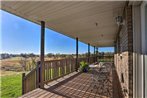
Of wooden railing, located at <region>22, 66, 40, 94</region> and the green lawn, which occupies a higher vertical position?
wooden railing, located at <region>22, 66, 40, 94</region>

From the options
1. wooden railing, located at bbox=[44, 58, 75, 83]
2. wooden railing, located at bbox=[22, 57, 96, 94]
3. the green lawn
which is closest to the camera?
wooden railing, located at bbox=[22, 57, 96, 94]

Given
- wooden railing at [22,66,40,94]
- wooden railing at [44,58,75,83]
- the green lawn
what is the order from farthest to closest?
wooden railing at [44,58,75,83], the green lawn, wooden railing at [22,66,40,94]

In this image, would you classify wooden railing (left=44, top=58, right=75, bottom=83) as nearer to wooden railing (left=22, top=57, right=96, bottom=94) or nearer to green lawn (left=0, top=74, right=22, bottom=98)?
wooden railing (left=22, top=57, right=96, bottom=94)

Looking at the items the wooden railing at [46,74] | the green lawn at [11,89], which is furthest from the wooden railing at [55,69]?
the green lawn at [11,89]

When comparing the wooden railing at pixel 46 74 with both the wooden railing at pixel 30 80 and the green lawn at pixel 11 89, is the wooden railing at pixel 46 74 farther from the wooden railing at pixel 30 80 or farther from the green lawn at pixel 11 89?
the green lawn at pixel 11 89

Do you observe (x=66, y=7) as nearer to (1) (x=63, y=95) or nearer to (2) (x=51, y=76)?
(1) (x=63, y=95)

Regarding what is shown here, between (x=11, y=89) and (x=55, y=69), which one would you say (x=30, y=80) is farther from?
(x=55, y=69)

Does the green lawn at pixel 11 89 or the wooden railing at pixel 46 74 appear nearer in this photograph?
the wooden railing at pixel 46 74

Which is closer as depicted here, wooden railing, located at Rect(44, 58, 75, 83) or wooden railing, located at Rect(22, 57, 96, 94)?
wooden railing, located at Rect(22, 57, 96, 94)

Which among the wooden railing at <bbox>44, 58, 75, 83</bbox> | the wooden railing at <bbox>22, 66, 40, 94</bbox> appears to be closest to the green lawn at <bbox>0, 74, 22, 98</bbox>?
the wooden railing at <bbox>22, 66, 40, 94</bbox>

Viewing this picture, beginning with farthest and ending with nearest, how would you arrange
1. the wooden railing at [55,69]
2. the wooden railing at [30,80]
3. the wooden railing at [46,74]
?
the wooden railing at [55,69], the wooden railing at [46,74], the wooden railing at [30,80]

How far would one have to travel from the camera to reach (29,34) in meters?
19.0

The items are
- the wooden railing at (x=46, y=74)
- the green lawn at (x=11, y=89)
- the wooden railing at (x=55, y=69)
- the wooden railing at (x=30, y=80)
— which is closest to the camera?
the wooden railing at (x=30, y=80)

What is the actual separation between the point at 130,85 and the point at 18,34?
15507mm
